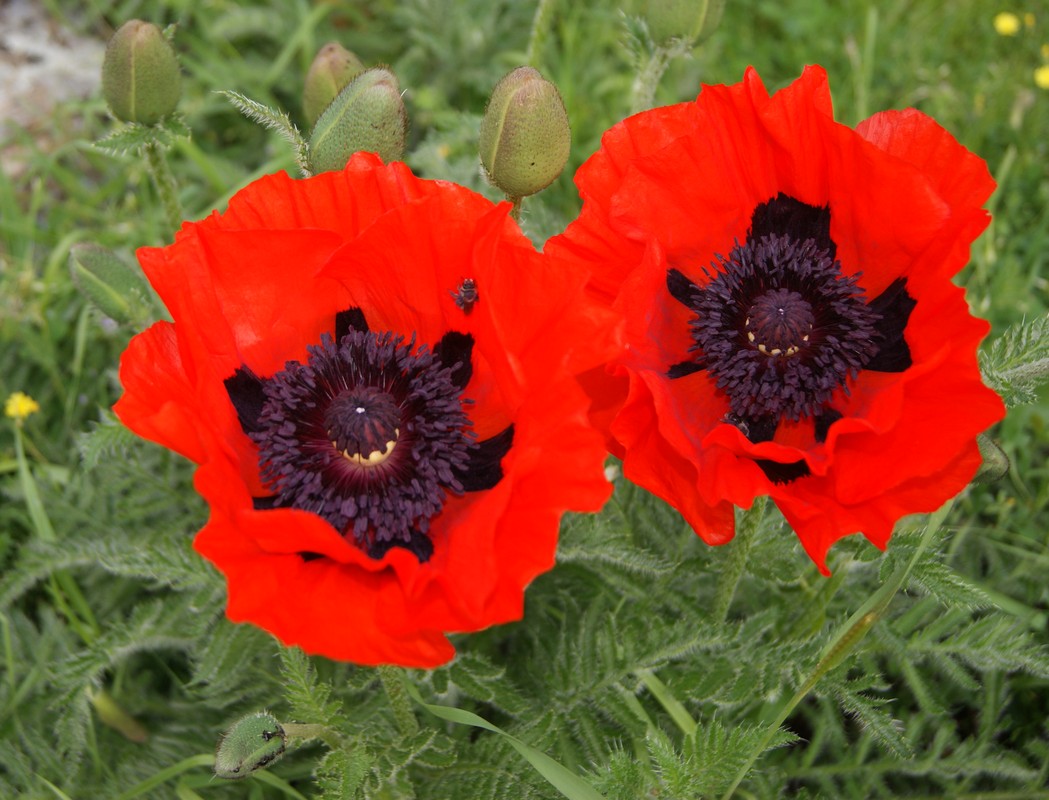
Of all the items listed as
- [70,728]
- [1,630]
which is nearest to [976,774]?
[70,728]

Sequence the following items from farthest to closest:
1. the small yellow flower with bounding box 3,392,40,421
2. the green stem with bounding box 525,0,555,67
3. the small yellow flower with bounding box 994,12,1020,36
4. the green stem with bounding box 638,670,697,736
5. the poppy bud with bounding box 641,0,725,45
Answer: the small yellow flower with bounding box 994,12,1020,36 → the small yellow flower with bounding box 3,392,40,421 → the green stem with bounding box 525,0,555,67 → the poppy bud with bounding box 641,0,725,45 → the green stem with bounding box 638,670,697,736

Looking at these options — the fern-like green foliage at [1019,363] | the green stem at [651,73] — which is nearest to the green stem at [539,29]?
the green stem at [651,73]

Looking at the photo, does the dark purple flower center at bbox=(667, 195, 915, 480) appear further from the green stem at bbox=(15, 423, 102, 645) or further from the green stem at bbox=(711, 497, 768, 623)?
the green stem at bbox=(15, 423, 102, 645)

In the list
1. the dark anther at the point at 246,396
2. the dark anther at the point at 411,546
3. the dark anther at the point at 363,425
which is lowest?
the dark anther at the point at 411,546

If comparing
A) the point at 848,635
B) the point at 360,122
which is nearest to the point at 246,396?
the point at 360,122

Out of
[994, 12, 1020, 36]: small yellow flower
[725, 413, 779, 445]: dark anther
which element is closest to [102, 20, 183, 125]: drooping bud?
[725, 413, 779, 445]: dark anther

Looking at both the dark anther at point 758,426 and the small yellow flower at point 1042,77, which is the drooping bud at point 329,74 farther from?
the small yellow flower at point 1042,77
